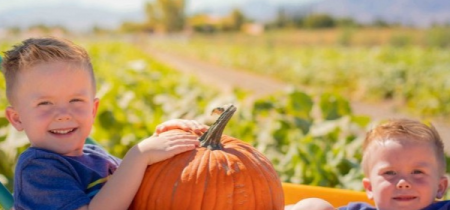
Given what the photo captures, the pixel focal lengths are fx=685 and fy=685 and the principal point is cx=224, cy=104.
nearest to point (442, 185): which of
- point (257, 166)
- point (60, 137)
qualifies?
point (257, 166)

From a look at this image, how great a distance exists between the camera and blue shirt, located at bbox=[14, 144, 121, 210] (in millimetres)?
2211

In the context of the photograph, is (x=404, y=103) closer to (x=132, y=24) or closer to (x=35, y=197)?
(x=35, y=197)

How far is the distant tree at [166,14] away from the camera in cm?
12962

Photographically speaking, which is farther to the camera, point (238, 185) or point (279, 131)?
point (279, 131)

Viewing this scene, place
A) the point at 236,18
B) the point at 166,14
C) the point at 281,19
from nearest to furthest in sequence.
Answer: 1. the point at 281,19
2. the point at 236,18
3. the point at 166,14

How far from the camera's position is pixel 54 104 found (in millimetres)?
2320

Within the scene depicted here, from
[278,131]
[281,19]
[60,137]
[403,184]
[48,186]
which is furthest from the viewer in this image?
[281,19]

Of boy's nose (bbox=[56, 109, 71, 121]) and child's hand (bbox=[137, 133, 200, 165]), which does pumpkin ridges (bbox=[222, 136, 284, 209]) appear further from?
boy's nose (bbox=[56, 109, 71, 121])

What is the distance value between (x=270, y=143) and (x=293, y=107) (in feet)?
1.84

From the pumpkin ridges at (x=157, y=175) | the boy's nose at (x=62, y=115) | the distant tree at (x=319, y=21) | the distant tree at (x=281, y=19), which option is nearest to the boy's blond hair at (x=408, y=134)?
the pumpkin ridges at (x=157, y=175)

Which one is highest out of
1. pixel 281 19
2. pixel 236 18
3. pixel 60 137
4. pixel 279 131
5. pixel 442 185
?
pixel 60 137

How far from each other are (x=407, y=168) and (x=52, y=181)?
1315 mm

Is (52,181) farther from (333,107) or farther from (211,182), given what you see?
(333,107)

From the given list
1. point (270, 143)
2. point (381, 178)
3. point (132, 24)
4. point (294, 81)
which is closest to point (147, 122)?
point (270, 143)
